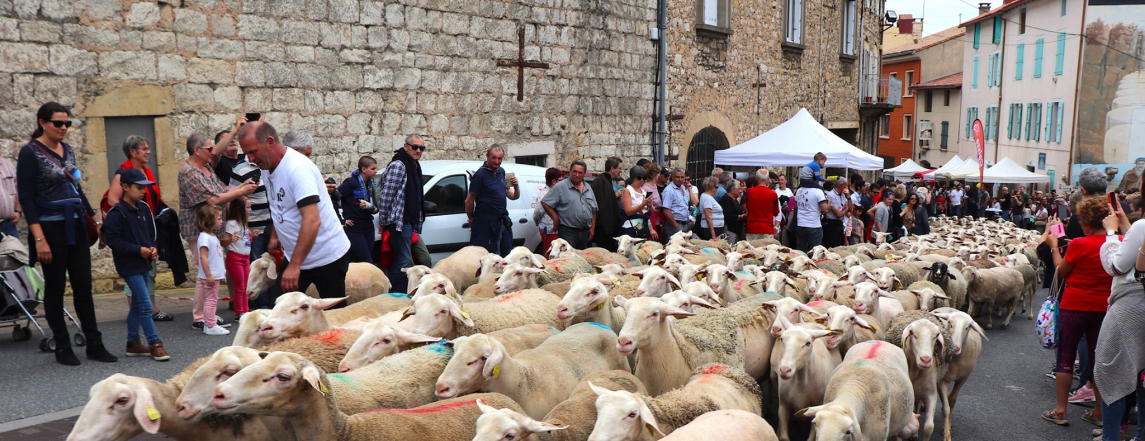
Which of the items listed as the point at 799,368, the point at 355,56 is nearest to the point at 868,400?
the point at 799,368

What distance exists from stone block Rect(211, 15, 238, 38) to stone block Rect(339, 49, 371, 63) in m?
1.44

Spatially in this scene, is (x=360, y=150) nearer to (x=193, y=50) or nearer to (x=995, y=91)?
(x=193, y=50)

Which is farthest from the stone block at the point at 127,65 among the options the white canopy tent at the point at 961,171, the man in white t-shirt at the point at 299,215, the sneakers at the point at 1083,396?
the white canopy tent at the point at 961,171

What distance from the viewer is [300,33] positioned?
32.9 ft

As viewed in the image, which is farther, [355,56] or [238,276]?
[355,56]

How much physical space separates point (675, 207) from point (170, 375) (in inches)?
281

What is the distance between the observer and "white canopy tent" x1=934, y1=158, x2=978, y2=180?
1151 inches

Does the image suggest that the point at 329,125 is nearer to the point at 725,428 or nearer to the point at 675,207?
the point at 675,207

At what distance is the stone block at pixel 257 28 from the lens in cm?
944

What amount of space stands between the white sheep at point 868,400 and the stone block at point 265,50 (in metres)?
7.24

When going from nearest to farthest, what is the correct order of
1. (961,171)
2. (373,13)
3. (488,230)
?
(488,230) < (373,13) < (961,171)

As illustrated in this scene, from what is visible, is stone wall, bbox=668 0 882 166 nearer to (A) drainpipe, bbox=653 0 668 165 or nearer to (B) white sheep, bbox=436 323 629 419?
(A) drainpipe, bbox=653 0 668 165

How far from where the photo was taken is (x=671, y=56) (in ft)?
55.4

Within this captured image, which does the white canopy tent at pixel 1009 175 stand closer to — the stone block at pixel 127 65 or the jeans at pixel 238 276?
the stone block at pixel 127 65
